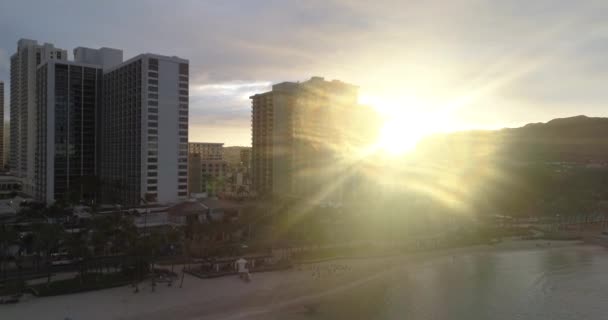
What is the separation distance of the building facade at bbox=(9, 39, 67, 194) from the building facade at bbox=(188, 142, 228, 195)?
34.3 meters

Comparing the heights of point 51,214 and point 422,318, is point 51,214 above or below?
above

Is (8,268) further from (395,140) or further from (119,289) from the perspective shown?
(395,140)

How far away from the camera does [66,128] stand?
7938cm

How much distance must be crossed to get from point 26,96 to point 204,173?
44836mm

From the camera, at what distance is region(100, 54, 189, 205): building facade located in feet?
227

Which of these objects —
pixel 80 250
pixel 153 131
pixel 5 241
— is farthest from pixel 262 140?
pixel 80 250

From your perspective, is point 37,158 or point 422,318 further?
point 37,158

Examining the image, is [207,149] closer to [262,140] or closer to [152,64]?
[262,140]

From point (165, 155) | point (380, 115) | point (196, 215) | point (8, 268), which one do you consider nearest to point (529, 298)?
point (196, 215)

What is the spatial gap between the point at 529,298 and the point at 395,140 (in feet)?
290

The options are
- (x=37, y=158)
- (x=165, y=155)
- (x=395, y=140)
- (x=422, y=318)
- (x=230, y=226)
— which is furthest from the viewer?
(x=395, y=140)

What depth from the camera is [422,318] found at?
112 feet

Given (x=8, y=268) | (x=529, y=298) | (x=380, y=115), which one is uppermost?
(x=380, y=115)

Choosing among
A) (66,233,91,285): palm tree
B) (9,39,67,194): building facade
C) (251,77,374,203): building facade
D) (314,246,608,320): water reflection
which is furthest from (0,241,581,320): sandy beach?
(9,39,67,194): building facade
